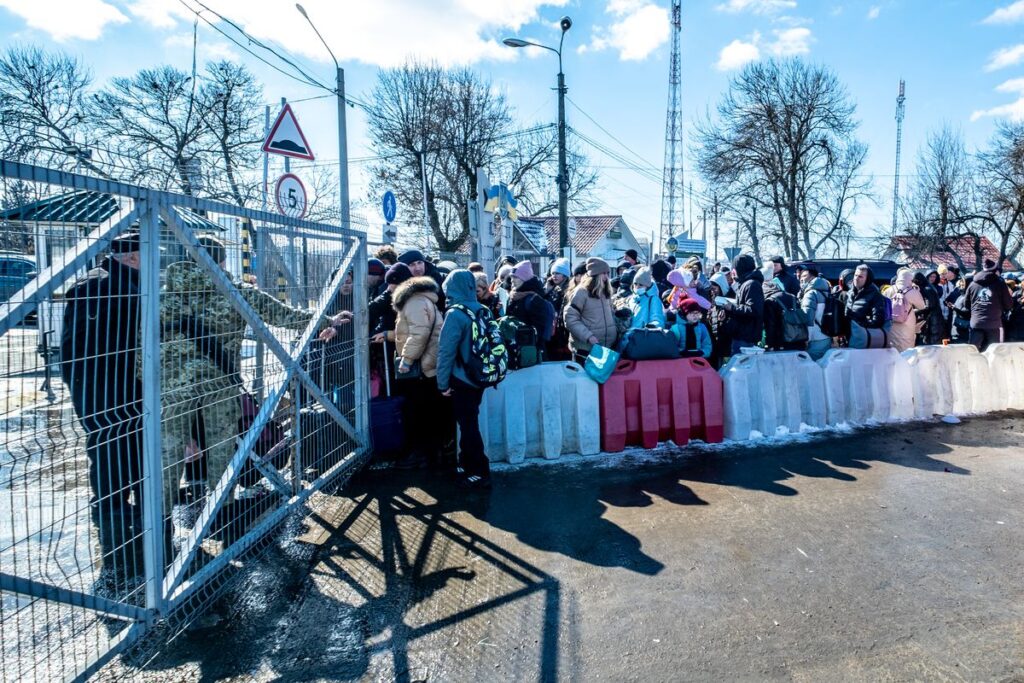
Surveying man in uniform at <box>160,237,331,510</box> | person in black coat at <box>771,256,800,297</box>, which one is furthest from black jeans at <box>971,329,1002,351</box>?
man in uniform at <box>160,237,331,510</box>

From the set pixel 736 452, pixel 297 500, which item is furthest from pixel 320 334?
pixel 736 452

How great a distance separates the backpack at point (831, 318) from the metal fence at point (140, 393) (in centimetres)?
640

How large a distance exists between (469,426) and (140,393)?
2476mm

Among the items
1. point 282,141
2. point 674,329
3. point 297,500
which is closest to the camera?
point 297,500

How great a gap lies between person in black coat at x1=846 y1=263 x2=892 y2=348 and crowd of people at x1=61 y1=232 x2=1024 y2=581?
0.02m

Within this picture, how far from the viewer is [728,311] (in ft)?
24.2

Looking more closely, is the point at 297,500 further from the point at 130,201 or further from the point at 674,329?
the point at 674,329

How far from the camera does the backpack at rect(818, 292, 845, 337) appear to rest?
805cm

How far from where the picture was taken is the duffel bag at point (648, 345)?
20.0 ft

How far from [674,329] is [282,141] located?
6.46 metres

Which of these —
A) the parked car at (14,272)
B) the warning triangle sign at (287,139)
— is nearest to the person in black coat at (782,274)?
the warning triangle sign at (287,139)

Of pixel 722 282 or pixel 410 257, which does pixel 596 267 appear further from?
pixel 722 282

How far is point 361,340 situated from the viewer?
5.57m

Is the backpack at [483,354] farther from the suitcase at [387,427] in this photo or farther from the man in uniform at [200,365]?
the man in uniform at [200,365]
